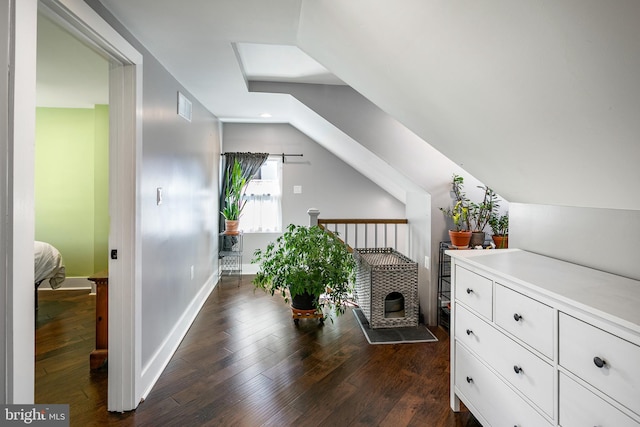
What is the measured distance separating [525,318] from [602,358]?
11.5 inches

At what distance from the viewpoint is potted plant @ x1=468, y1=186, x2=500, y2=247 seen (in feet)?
8.73

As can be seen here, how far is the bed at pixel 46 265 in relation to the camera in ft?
10.2

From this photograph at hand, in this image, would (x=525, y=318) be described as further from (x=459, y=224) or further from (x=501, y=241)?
(x=459, y=224)

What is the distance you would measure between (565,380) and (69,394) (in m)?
2.53

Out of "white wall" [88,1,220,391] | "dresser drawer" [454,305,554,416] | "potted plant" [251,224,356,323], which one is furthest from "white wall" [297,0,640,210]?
"potted plant" [251,224,356,323]

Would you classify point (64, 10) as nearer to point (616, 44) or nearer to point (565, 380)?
point (616, 44)

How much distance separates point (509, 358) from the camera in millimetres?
1303

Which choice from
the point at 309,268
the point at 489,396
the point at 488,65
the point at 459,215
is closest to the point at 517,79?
the point at 488,65

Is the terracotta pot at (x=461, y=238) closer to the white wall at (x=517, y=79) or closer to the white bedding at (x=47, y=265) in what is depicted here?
the white wall at (x=517, y=79)

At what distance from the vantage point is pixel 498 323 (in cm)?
137

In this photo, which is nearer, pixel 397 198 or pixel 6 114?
pixel 6 114

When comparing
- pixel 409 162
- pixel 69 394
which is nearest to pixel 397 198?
pixel 409 162

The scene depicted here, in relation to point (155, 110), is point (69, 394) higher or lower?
lower

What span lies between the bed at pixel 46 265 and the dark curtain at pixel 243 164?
1791mm
